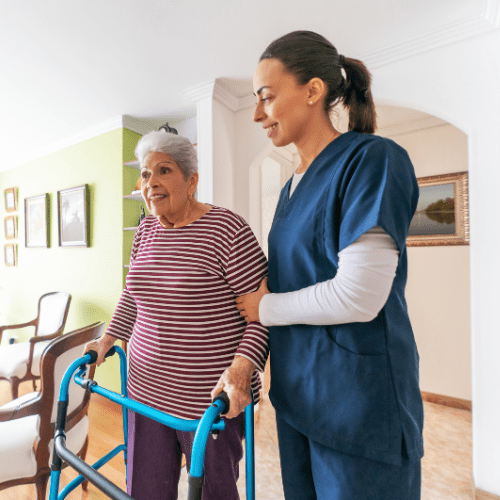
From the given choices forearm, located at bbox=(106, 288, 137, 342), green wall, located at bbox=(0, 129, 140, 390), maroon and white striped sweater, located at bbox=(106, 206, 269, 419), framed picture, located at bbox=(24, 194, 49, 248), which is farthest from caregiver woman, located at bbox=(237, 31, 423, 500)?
framed picture, located at bbox=(24, 194, 49, 248)

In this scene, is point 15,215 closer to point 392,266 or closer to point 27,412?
point 27,412

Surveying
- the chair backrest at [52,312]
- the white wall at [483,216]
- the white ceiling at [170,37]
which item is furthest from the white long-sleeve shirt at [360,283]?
the chair backrest at [52,312]

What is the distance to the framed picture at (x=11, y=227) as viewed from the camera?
4019 mm

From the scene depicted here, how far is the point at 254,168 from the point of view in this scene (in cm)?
244

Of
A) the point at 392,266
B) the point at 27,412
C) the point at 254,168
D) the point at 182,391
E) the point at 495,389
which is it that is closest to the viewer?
the point at 392,266

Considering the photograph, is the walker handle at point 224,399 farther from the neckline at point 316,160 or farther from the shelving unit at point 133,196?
the shelving unit at point 133,196

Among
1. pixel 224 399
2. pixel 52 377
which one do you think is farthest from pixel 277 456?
pixel 224 399

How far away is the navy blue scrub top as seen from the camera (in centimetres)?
57

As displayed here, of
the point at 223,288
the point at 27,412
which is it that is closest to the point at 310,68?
the point at 223,288

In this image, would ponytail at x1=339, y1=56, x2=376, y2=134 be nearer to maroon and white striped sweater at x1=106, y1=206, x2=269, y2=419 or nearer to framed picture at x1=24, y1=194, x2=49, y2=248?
maroon and white striped sweater at x1=106, y1=206, x2=269, y2=419

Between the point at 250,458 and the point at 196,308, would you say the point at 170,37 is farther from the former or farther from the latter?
the point at 250,458

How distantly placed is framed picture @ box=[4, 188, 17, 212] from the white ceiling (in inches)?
76.7

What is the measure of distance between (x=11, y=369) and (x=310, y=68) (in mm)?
3246

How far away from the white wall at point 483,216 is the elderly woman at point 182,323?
4.56 ft
